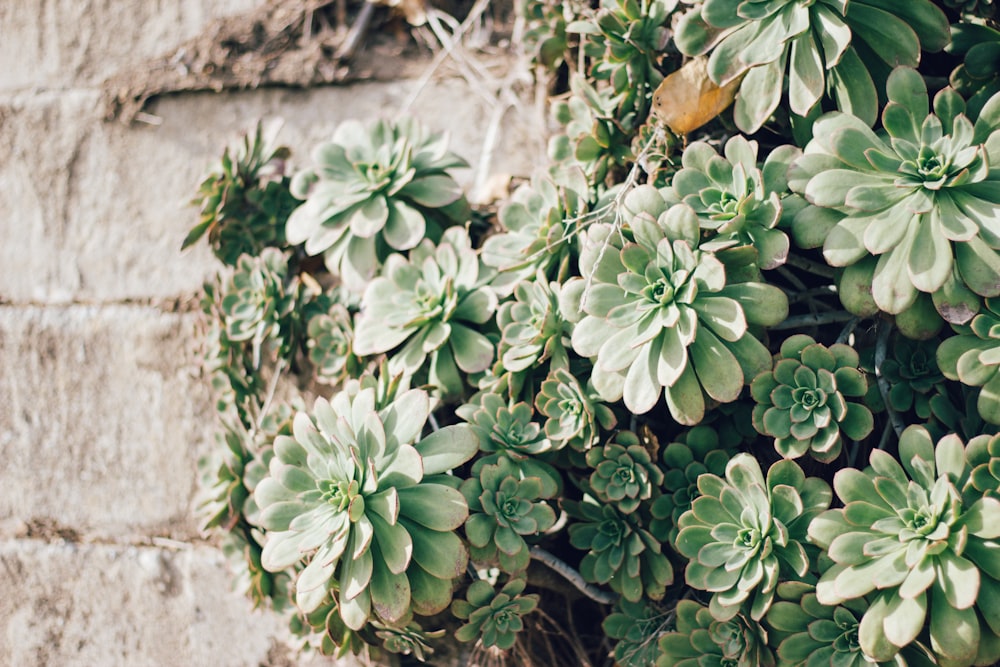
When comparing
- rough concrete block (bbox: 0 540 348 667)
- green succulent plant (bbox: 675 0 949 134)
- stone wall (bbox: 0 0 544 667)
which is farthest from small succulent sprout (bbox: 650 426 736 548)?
rough concrete block (bbox: 0 540 348 667)

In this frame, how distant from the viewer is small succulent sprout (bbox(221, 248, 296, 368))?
70.5 inches

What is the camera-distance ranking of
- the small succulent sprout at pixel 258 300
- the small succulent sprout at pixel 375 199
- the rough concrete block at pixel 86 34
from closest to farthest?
A: the small succulent sprout at pixel 375 199
the small succulent sprout at pixel 258 300
the rough concrete block at pixel 86 34

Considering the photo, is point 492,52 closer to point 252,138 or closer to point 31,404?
point 252,138

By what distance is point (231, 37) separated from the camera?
2133 mm

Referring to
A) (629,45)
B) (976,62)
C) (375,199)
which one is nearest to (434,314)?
(375,199)

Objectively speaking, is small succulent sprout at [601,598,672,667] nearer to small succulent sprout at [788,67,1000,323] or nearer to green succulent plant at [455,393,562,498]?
green succulent plant at [455,393,562,498]

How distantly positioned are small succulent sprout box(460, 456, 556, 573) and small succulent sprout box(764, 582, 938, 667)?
0.40 metres

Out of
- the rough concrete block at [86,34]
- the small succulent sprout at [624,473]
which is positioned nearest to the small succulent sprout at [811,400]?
the small succulent sprout at [624,473]

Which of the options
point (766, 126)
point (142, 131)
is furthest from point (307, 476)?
point (142, 131)

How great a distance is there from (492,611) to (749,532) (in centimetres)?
48

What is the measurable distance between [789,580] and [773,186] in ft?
2.13

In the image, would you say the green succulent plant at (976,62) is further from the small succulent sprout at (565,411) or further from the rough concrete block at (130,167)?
the rough concrete block at (130,167)

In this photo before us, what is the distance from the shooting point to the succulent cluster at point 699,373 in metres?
1.20

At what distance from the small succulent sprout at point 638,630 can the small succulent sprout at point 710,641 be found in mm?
41
